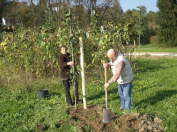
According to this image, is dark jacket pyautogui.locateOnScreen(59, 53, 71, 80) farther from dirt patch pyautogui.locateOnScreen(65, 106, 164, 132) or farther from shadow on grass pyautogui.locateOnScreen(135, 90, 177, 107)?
shadow on grass pyautogui.locateOnScreen(135, 90, 177, 107)

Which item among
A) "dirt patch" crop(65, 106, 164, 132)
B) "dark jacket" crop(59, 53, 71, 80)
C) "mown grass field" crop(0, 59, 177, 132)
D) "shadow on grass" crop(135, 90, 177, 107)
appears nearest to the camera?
"dirt patch" crop(65, 106, 164, 132)

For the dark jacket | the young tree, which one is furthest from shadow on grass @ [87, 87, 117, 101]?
the young tree

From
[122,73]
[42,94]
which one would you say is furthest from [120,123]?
[42,94]

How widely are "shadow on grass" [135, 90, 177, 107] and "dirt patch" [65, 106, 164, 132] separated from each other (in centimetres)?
139

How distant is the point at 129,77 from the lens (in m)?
6.94

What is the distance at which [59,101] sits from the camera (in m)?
8.59

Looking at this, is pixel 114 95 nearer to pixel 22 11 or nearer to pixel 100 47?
pixel 100 47

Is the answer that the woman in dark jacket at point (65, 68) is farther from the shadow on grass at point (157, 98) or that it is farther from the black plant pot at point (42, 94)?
the shadow on grass at point (157, 98)

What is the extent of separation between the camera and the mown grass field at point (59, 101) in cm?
670

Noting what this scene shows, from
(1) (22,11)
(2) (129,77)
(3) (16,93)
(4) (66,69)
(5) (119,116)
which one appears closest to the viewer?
(5) (119,116)

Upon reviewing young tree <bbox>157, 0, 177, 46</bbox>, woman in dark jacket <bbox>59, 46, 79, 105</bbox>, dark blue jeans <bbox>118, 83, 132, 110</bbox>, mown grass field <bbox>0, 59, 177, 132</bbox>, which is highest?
young tree <bbox>157, 0, 177, 46</bbox>

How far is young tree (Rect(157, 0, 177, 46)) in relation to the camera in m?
31.8

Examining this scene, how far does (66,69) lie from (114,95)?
1559 millimetres

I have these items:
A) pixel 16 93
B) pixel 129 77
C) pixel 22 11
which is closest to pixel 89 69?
pixel 16 93
